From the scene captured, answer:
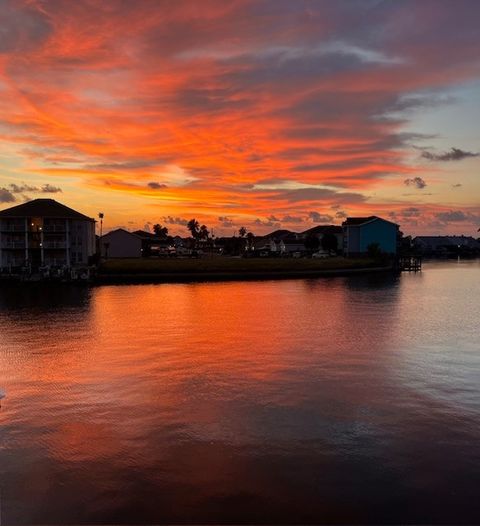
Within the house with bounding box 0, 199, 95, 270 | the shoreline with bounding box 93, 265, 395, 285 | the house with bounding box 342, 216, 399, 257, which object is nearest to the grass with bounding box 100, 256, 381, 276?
the shoreline with bounding box 93, 265, 395, 285

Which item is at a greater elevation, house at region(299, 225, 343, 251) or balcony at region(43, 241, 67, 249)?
house at region(299, 225, 343, 251)

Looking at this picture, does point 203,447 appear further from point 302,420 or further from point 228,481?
point 302,420

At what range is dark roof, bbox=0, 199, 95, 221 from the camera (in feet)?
286

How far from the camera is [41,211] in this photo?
88.7 metres

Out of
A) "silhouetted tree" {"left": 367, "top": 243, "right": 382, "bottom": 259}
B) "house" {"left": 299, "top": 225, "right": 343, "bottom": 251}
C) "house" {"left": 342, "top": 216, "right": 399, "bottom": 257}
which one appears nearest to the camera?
"silhouetted tree" {"left": 367, "top": 243, "right": 382, "bottom": 259}

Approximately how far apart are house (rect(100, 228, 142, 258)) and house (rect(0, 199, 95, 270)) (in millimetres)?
35232

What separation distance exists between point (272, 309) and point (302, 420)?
33560mm

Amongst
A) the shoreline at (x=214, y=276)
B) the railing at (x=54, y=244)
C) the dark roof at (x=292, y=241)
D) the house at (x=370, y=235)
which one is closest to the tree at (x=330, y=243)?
the house at (x=370, y=235)

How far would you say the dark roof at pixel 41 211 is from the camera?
87.2m

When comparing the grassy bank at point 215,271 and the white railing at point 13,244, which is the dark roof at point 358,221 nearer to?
the grassy bank at point 215,271

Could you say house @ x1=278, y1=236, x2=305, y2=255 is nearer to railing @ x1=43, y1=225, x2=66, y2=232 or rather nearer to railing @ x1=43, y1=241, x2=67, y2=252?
railing @ x1=43, y1=241, x2=67, y2=252

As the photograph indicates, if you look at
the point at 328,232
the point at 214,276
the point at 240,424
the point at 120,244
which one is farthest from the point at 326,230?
the point at 240,424

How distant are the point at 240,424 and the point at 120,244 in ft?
377

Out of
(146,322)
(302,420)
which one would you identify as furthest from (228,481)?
(146,322)
